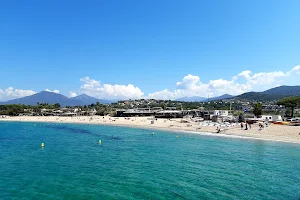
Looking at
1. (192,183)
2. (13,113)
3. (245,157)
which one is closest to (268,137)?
(245,157)

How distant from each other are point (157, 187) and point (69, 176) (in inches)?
356

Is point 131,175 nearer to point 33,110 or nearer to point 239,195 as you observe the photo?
point 239,195

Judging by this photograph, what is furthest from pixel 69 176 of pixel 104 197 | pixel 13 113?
pixel 13 113

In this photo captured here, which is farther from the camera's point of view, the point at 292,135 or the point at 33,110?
the point at 33,110

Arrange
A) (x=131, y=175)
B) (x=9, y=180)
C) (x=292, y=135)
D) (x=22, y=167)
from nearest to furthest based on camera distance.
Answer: (x=9, y=180)
(x=131, y=175)
(x=22, y=167)
(x=292, y=135)

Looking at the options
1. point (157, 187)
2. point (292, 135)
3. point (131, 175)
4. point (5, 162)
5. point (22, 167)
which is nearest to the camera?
point (157, 187)

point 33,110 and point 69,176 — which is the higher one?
point 33,110

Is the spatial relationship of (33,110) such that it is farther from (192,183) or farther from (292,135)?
(192,183)

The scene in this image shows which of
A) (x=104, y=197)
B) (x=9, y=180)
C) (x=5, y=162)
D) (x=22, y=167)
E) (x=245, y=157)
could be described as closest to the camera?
(x=104, y=197)

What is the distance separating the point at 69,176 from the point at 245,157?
76.9 ft

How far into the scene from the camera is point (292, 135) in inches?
2157

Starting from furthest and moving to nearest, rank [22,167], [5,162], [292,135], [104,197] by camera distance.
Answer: [292,135], [5,162], [22,167], [104,197]

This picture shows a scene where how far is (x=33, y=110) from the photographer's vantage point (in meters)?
176

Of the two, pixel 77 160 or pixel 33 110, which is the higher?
pixel 33 110
